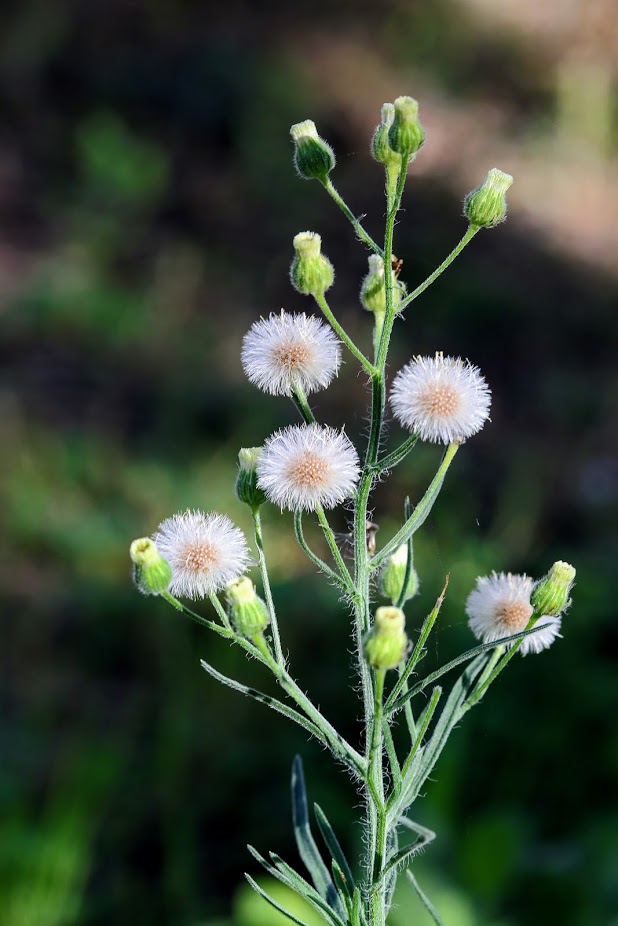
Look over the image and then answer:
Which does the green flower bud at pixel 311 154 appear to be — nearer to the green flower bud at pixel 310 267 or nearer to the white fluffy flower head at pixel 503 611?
the green flower bud at pixel 310 267

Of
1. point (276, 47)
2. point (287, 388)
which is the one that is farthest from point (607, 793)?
point (276, 47)

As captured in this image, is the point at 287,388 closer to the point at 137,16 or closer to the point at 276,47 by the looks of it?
the point at 276,47

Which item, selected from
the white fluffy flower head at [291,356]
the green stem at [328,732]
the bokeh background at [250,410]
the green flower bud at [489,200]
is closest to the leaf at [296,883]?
the green stem at [328,732]

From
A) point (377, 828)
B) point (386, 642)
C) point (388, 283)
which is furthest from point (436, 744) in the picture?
point (388, 283)

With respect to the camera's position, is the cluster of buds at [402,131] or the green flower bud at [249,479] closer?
the cluster of buds at [402,131]

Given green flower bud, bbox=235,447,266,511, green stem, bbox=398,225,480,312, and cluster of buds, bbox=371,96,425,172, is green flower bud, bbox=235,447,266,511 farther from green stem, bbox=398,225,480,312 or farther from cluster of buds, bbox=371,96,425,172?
cluster of buds, bbox=371,96,425,172

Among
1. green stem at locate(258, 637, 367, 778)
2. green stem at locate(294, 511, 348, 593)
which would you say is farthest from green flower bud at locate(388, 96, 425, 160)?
green stem at locate(258, 637, 367, 778)
